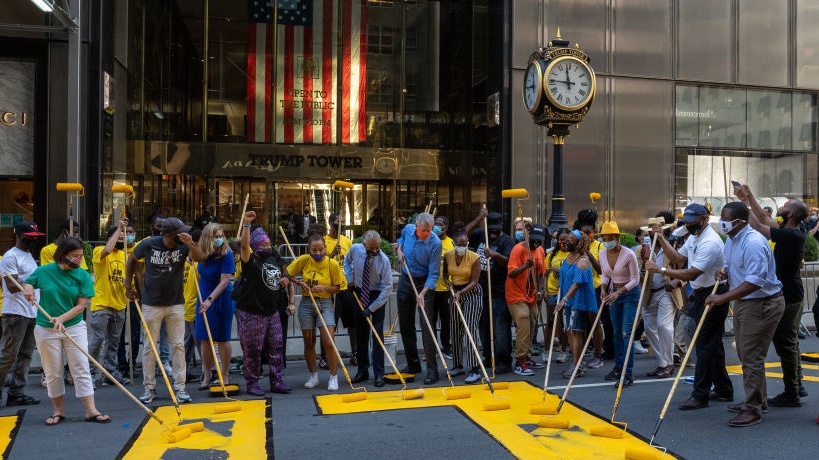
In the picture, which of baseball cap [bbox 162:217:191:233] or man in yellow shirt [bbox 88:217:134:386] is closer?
Result: baseball cap [bbox 162:217:191:233]

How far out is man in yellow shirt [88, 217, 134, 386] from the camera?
9.08 m

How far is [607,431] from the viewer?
654cm

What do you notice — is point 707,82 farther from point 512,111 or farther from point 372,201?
point 372,201

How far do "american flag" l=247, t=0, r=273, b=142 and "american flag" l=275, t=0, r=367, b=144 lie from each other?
0.85 feet

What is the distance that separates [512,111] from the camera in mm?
18422

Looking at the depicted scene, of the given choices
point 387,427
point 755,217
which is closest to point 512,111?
point 755,217

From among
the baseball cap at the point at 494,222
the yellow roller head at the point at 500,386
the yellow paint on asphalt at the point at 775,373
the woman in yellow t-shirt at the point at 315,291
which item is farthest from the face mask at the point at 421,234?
the yellow paint on asphalt at the point at 775,373

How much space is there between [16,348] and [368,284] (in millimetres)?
3861

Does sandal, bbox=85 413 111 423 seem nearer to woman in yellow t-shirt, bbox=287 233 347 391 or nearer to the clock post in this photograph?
woman in yellow t-shirt, bbox=287 233 347 391

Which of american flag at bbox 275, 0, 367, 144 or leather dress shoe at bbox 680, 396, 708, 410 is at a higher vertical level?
american flag at bbox 275, 0, 367, 144

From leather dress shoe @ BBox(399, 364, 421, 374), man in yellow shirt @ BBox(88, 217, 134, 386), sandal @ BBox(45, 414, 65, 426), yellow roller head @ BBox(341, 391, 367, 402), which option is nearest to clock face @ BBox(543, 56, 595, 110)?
leather dress shoe @ BBox(399, 364, 421, 374)

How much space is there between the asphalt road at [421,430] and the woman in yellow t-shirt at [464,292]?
4.54 feet

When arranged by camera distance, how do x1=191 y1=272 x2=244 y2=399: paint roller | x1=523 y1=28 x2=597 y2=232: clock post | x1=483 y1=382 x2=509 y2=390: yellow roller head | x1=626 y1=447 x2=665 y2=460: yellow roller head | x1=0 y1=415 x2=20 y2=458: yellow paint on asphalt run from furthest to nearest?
1. x1=523 y1=28 x2=597 y2=232: clock post
2. x1=483 y1=382 x2=509 y2=390: yellow roller head
3. x1=191 y1=272 x2=244 y2=399: paint roller
4. x1=0 y1=415 x2=20 y2=458: yellow paint on asphalt
5. x1=626 y1=447 x2=665 y2=460: yellow roller head

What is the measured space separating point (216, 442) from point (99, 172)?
430 inches
